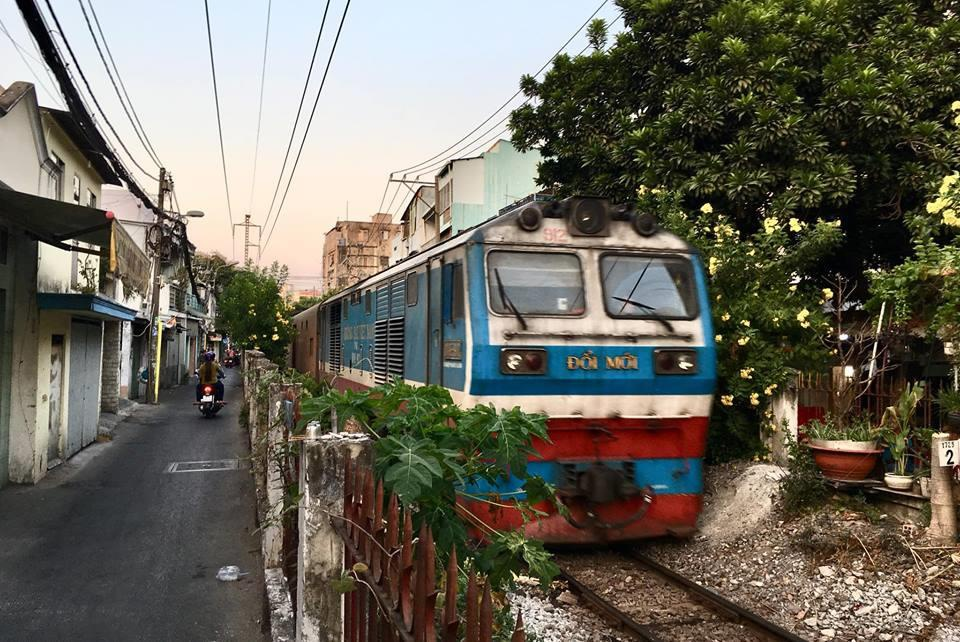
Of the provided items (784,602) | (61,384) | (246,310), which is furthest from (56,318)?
(246,310)

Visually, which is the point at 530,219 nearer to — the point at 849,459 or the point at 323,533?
the point at 849,459

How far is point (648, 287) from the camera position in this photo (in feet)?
21.7

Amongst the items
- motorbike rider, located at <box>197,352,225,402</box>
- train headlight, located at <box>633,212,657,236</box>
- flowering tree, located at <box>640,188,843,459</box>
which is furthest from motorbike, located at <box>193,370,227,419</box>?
train headlight, located at <box>633,212,657,236</box>

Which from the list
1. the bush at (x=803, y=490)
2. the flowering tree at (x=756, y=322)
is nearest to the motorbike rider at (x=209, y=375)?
the flowering tree at (x=756, y=322)

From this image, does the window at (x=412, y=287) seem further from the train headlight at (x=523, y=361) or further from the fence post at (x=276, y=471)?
the fence post at (x=276, y=471)

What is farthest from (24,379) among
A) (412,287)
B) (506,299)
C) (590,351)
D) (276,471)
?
(590,351)

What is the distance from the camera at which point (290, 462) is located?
432 centimetres

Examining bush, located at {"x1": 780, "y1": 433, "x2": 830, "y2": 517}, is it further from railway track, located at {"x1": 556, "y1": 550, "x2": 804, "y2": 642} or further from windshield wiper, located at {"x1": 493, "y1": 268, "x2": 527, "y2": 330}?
windshield wiper, located at {"x1": 493, "y1": 268, "x2": 527, "y2": 330}

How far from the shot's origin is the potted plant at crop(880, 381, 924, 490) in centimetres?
654

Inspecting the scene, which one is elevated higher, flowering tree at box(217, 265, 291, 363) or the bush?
flowering tree at box(217, 265, 291, 363)

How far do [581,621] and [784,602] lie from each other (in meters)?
1.74

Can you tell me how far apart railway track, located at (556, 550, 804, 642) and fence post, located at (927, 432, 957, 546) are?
2041 millimetres

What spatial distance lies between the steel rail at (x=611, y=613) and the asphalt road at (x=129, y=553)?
2.42 meters

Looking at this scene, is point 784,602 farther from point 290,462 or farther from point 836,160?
point 836,160
